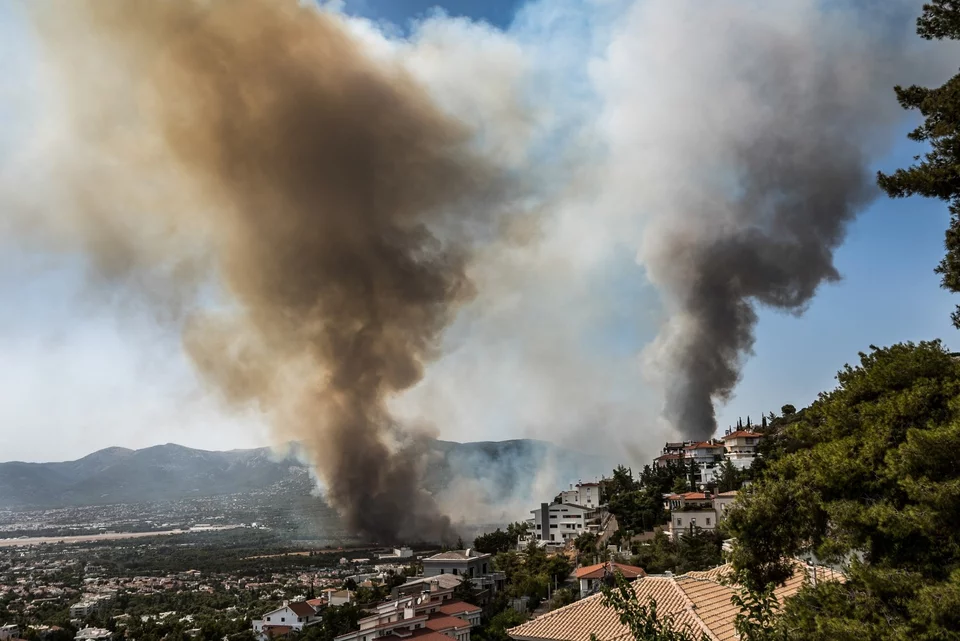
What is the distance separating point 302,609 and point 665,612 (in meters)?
22.7

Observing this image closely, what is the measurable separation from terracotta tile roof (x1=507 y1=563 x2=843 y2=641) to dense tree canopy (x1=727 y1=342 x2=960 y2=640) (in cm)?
476

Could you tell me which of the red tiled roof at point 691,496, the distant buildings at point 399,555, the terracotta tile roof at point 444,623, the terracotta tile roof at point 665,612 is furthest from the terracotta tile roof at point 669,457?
the terracotta tile roof at point 665,612

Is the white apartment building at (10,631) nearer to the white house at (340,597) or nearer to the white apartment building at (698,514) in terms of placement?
the white house at (340,597)

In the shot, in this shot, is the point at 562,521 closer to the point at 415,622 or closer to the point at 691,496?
the point at 691,496

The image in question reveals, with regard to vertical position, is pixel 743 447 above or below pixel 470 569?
above

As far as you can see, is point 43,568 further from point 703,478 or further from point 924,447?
point 924,447

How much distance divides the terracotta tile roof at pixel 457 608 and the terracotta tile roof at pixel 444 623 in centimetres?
123

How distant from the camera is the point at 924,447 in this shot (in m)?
5.38

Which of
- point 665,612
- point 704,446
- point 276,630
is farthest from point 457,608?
point 704,446

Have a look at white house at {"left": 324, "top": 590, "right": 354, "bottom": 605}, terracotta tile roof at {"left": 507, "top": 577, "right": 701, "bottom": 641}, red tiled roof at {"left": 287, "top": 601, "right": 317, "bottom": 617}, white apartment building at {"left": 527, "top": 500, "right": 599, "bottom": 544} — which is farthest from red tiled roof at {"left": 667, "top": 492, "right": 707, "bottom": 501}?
terracotta tile roof at {"left": 507, "top": 577, "right": 701, "bottom": 641}

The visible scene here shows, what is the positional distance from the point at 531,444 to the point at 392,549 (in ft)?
381

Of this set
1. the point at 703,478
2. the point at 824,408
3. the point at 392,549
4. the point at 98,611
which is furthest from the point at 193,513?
the point at 824,408

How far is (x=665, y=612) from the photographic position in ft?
38.1

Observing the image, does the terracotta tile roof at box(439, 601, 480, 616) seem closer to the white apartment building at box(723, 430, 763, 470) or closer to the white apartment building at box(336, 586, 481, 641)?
the white apartment building at box(336, 586, 481, 641)
